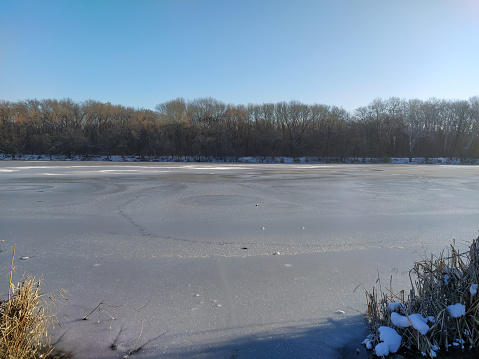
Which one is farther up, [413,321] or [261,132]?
[261,132]

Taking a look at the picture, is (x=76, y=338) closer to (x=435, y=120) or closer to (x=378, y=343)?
(x=378, y=343)

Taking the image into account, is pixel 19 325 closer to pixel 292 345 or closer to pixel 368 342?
pixel 292 345

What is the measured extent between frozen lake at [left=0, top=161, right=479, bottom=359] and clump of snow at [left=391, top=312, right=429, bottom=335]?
1.25 feet

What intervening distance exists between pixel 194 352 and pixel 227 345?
0.81 feet

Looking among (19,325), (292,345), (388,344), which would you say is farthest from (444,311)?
(19,325)

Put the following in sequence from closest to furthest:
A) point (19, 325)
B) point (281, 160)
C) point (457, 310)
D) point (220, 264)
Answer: point (19, 325) < point (457, 310) < point (220, 264) < point (281, 160)

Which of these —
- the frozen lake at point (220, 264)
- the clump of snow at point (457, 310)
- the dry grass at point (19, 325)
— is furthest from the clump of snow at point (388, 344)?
the dry grass at point (19, 325)

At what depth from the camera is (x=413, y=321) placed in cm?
206

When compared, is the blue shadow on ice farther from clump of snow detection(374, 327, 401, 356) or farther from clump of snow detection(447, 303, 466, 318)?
clump of snow detection(447, 303, 466, 318)

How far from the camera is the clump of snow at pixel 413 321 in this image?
6.59 feet

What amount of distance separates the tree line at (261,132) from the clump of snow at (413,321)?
1648 inches

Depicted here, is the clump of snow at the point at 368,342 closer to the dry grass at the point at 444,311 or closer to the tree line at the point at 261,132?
the dry grass at the point at 444,311

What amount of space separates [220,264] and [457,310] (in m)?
2.44

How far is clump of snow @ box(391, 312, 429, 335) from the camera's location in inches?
79.1
